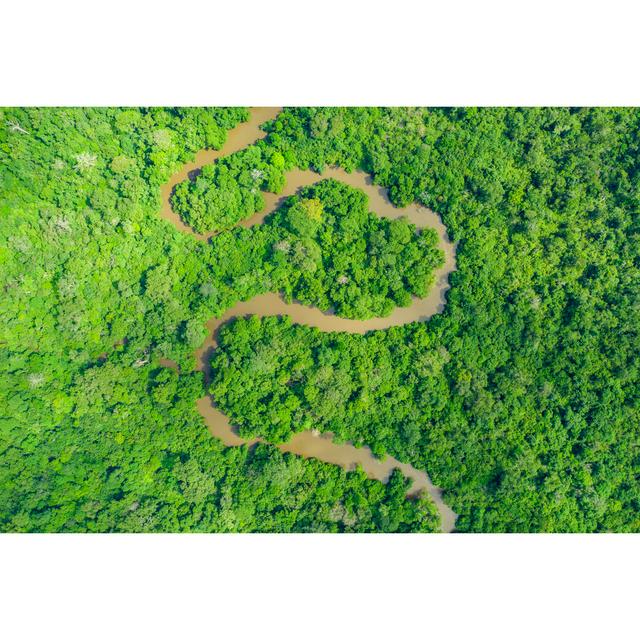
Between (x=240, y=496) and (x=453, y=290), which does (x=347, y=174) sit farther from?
(x=240, y=496)

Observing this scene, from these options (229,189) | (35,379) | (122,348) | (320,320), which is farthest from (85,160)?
(320,320)

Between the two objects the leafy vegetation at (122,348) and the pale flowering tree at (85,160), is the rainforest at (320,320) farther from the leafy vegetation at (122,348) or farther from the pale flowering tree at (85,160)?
the pale flowering tree at (85,160)

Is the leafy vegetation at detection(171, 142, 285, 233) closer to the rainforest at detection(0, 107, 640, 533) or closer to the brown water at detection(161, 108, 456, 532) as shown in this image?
the rainforest at detection(0, 107, 640, 533)

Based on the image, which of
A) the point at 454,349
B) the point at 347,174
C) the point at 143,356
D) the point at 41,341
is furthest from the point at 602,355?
the point at 41,341

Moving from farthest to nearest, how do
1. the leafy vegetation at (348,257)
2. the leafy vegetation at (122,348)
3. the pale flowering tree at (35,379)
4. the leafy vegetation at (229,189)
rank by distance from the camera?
the leafy vegetation at (229,189)
the leafy vegetation at (348,257)
the pale flowering tree at (35,379)
the leafy vegetation at (122,348)

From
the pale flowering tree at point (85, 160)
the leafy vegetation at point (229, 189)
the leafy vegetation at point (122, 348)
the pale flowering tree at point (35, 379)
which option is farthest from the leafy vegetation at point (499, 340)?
the pale flowering tree at point (85, 160)

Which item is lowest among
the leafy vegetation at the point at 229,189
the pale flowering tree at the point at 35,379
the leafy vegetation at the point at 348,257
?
the pale flowering tree at the point at 35,379
